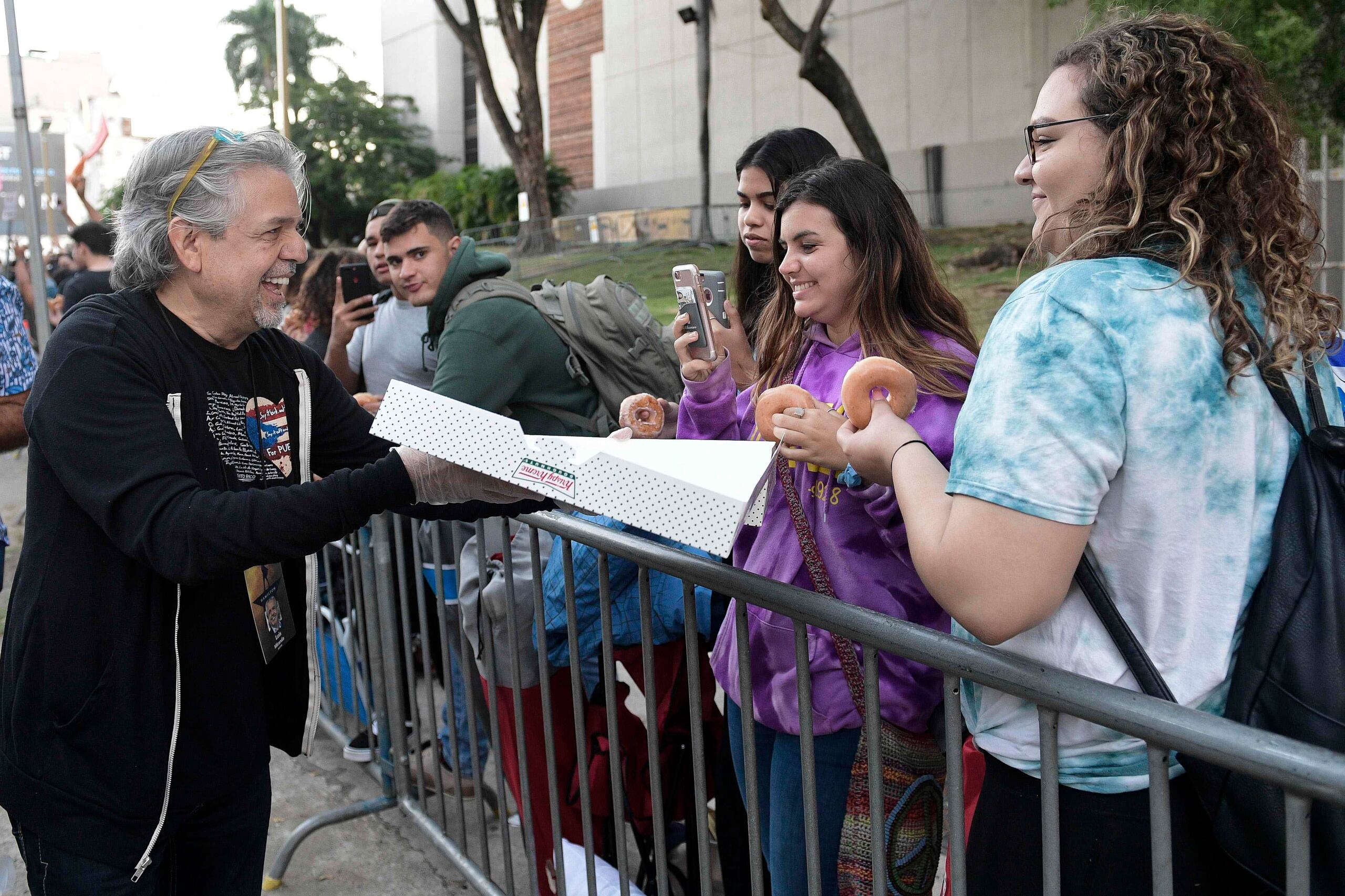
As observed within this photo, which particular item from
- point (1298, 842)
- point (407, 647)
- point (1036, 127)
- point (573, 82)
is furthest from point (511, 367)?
point (573, 82)

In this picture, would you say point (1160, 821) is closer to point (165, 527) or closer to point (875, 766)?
point (875, 766)

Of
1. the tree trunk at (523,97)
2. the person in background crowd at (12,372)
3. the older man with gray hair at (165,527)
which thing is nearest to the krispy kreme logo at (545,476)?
the older man with gray hair at (165,527)

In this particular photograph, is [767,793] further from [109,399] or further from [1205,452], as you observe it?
[109,399]

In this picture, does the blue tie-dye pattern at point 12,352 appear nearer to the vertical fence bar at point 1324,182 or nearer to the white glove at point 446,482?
the white glove at point 446,482

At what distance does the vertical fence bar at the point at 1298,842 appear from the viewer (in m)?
1.20

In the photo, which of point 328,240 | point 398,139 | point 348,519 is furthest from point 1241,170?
point 328,240

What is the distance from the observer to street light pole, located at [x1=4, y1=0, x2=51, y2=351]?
7.76 m

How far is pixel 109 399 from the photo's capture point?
182cm

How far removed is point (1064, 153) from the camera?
151cm

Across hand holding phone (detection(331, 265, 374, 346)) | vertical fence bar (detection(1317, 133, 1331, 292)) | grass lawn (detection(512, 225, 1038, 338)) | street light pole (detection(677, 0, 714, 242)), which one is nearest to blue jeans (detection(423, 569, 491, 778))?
hand holding phone (detection(331, 265, 374, 346))

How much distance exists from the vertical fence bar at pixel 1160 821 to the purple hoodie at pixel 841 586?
701 mm

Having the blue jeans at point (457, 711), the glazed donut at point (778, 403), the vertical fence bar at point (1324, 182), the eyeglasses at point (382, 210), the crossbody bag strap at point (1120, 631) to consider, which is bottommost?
the blue jeans at point (457, 711)

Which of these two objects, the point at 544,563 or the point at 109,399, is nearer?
the point at 109,399

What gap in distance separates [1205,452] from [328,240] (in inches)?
1812
